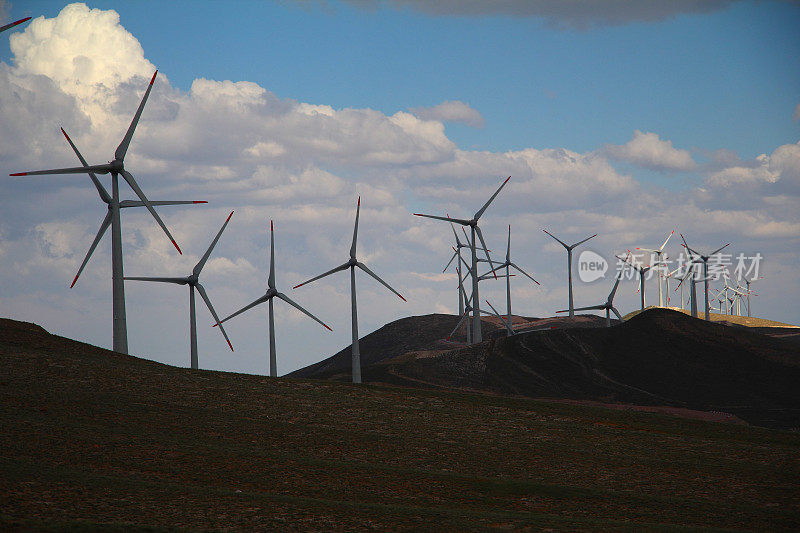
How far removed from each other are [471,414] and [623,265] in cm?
12779

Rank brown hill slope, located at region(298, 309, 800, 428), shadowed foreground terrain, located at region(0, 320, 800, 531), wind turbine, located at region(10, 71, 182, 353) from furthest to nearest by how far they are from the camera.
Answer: brown hill slope, located at region(298, 309, 800, 428) → wind turbine, located at region(10, 71, 182, 353) → shadowed foreground terrain, located at region(0, 320, 800, 531)

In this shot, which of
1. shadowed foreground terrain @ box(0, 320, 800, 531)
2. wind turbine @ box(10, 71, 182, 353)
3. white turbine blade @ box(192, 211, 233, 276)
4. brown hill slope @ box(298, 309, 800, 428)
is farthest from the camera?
brown hill slope @ box(298, 309, 800, 428)

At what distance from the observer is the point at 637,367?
405ft

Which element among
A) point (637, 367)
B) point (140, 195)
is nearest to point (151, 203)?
point (140, 195)

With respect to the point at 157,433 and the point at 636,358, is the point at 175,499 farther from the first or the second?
the point at 636,358

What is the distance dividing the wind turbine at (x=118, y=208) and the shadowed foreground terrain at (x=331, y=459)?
3025 millimetres

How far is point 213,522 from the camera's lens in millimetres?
30922

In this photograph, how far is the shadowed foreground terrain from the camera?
1321 inches

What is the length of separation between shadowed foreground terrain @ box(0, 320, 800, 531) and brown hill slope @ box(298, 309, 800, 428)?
147 ft

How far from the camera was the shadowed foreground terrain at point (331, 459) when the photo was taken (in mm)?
33562

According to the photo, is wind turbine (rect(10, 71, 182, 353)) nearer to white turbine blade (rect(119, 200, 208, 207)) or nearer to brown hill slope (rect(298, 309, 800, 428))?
white turbine blade (rect(119, 200, 208, 207))

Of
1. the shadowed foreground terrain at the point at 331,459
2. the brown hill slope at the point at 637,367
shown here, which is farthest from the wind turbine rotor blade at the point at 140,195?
the brown hill slope at the point at 637,367

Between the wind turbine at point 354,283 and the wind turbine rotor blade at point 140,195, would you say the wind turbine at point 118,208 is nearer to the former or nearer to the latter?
the wind turbine rotor blade at point 140,195

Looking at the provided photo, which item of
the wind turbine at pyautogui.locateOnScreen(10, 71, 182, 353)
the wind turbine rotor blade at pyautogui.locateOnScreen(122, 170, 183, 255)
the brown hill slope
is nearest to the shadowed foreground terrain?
the wind turbine at pyautogui.locateOnScreen(10, 71, 182, 353)
